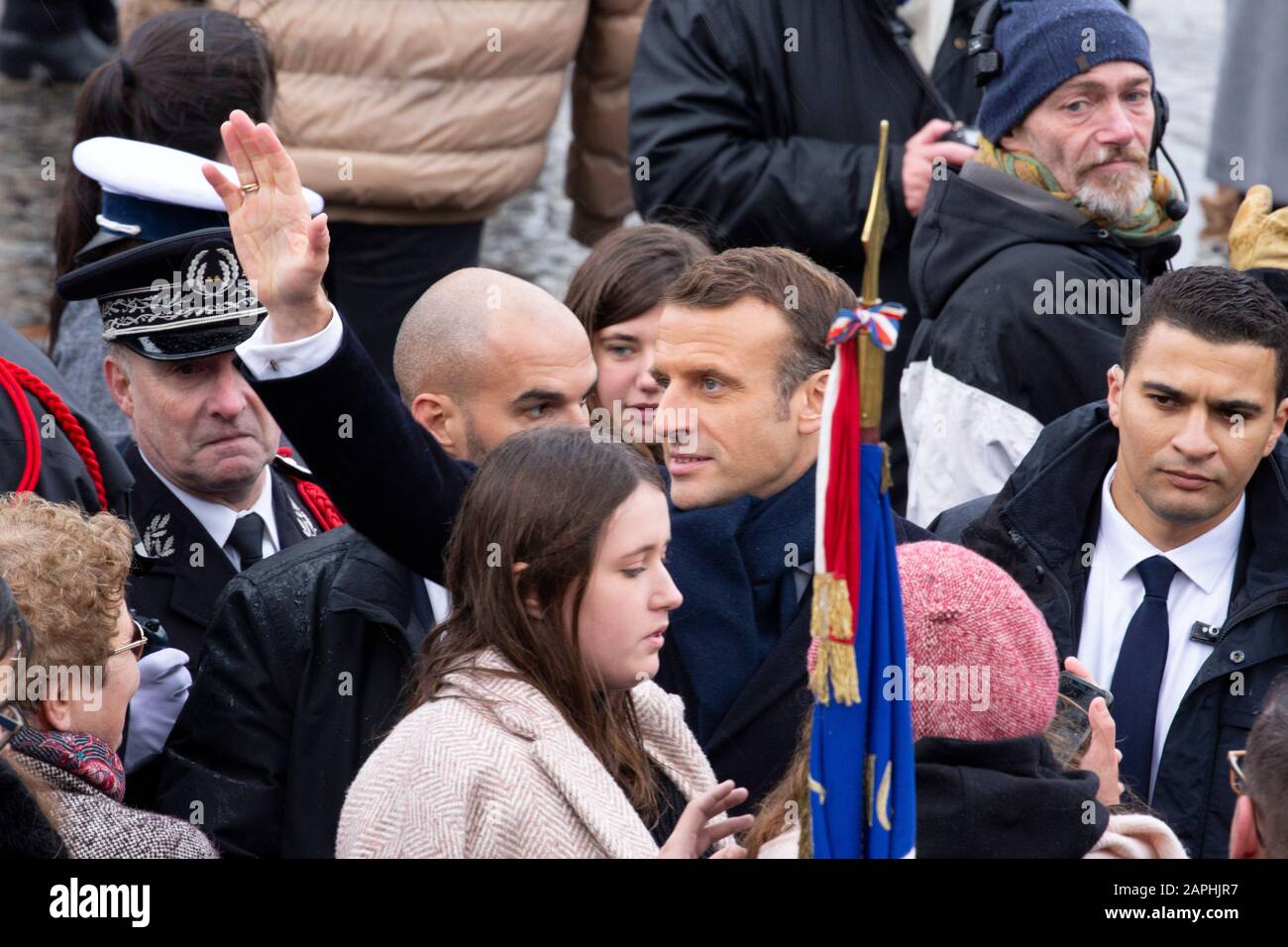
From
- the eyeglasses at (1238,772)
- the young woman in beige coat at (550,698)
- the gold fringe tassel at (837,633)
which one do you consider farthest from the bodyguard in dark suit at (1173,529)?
the gold fringe tassel at (837,633)

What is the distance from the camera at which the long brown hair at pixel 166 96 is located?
4.46 meters

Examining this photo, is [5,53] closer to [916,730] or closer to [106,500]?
[106,500]

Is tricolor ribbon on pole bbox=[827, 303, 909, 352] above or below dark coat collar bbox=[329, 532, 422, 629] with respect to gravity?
above

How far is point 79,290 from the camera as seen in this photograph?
12.7 ft

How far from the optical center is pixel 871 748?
7.91ft

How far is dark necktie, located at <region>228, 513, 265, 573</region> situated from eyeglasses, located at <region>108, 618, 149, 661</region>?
0.49m

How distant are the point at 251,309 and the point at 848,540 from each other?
1.87 metres

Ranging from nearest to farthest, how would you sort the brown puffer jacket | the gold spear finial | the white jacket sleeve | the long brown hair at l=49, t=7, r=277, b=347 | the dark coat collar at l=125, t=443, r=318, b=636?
the gold spear finial → the dark coat collar at l=125, t=443, r=318, b=636 → the white jacket sleeve → the long brown hair at l=49, t=7, r=277, b=347 → the brown puffer jacket

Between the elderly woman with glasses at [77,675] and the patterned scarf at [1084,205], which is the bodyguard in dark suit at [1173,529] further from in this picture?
the elderly woman with glasses at [77,675]

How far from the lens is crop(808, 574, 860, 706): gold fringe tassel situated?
235 cm

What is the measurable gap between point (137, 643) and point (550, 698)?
749mm

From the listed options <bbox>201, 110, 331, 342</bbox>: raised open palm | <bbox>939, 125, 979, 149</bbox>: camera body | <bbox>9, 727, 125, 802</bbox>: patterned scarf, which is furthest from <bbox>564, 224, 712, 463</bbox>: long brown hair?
<bbox>9, 727, 125, 802</bbox>: patterned scarf

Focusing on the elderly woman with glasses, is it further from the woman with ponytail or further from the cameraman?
the cameraman
